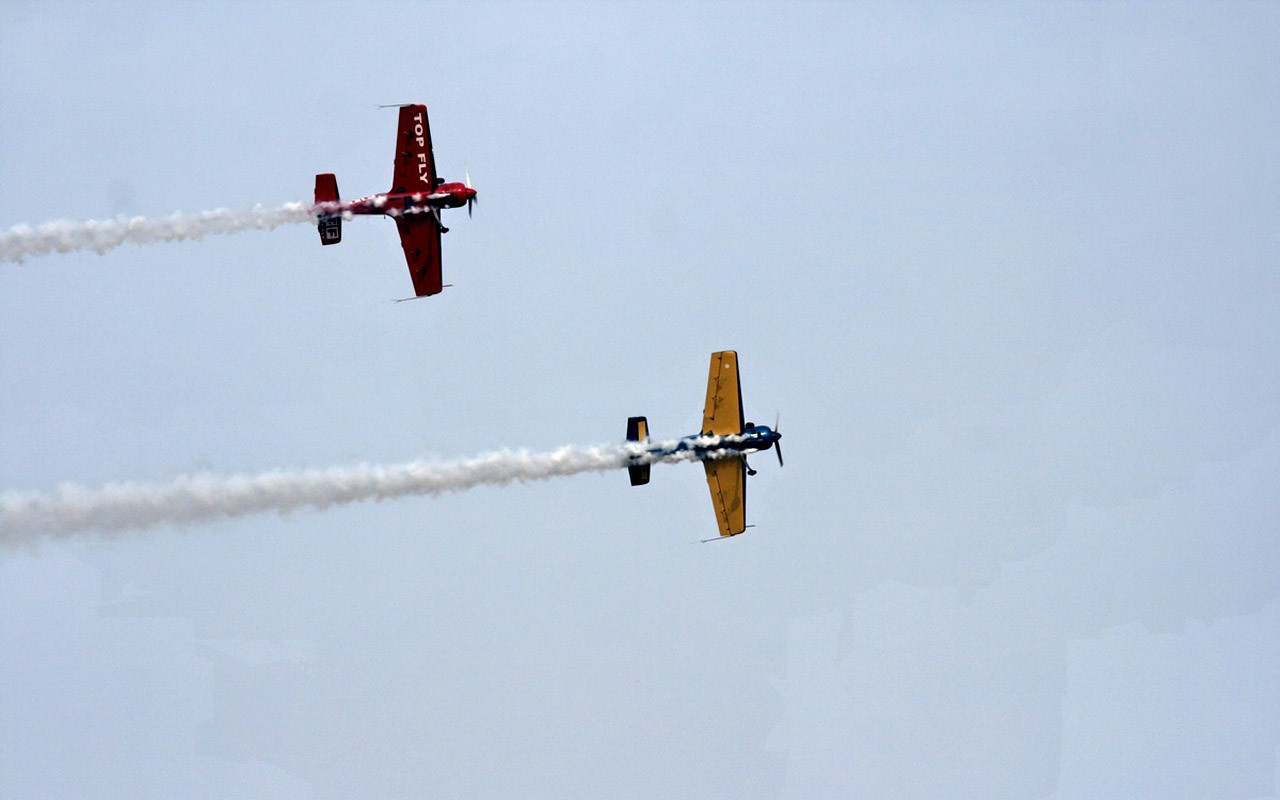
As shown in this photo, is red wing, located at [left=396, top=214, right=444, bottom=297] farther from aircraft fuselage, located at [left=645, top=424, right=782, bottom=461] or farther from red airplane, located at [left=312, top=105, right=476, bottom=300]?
aircraft fuselage, located at [left=645, top=424, right=782, bottom=461]

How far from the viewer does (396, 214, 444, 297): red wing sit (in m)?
68.7

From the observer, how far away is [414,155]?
221 feet

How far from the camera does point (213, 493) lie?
57.0 m

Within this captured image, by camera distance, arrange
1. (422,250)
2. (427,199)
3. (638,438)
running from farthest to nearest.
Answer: (422,250)
(427,199)
(638,438)

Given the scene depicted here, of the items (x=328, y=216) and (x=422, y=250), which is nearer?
(x=328, y=216)

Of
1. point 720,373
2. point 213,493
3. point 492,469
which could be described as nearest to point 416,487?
point 492,469

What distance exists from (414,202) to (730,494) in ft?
45.1

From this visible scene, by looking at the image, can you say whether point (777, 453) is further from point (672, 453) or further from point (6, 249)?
point (6, 249)

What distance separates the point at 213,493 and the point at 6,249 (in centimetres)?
1196

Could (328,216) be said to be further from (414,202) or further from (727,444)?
(727,444)

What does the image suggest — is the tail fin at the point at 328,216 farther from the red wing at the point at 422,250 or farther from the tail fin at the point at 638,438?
the tail fin at the point at 638,438

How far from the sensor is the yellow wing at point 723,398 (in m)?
67.1

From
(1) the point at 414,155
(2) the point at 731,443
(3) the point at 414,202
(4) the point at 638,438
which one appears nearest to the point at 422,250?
(3) the point at 414,202

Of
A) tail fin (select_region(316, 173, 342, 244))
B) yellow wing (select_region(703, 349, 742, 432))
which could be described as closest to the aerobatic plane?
yellow wing (select_region(703, 349, 742, 432))
